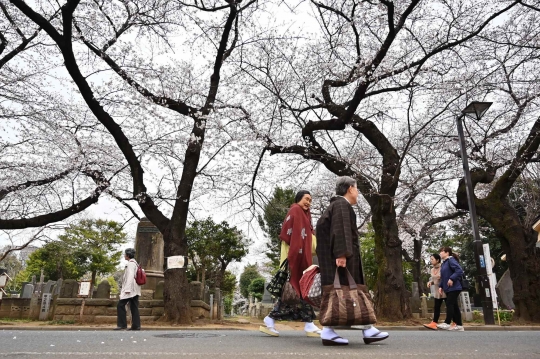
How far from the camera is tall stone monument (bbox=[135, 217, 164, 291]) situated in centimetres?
1339

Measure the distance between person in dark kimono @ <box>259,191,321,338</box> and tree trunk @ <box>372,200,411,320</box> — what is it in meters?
6.25

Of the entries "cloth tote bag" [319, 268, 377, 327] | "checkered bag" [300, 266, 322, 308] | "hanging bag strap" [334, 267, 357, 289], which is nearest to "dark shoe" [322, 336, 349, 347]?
"cloth tote bag" [319, 268, 377, 327]

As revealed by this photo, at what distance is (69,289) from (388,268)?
31.2 feet

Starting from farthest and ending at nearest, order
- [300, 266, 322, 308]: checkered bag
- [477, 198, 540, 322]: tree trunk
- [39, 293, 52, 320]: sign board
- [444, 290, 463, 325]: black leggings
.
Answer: [39, 293, 52, 320]: sign board, [477, 198, 540, 322]: tree trunk, [444, 290, 463, 325]: black leggings, [300, 266, 322, 308]: checkered bag

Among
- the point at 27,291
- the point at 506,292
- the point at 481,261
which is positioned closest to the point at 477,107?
the point at 481,261

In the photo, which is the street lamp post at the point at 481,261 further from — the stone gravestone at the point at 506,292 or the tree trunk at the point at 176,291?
the stone gravestone at the point at 506,292

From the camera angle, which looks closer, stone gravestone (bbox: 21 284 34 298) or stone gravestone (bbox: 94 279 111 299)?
stone gravestone (bbox: 94 279 111 299)

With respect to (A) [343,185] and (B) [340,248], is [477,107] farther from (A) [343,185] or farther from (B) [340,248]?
(B) [340,248]

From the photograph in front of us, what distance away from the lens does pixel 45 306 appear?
1284 centimetres

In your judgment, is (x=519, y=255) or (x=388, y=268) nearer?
(x=388, y=268)

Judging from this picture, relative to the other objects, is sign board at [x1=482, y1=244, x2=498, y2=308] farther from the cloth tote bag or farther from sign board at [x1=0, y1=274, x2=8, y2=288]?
sign board at [x1=0, y1=274, x2=8, y2=288]

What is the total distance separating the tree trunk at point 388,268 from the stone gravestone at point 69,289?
900cm

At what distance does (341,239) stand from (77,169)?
33.9 feet

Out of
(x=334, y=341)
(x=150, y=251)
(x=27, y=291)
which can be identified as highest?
(x=150, y=251)
